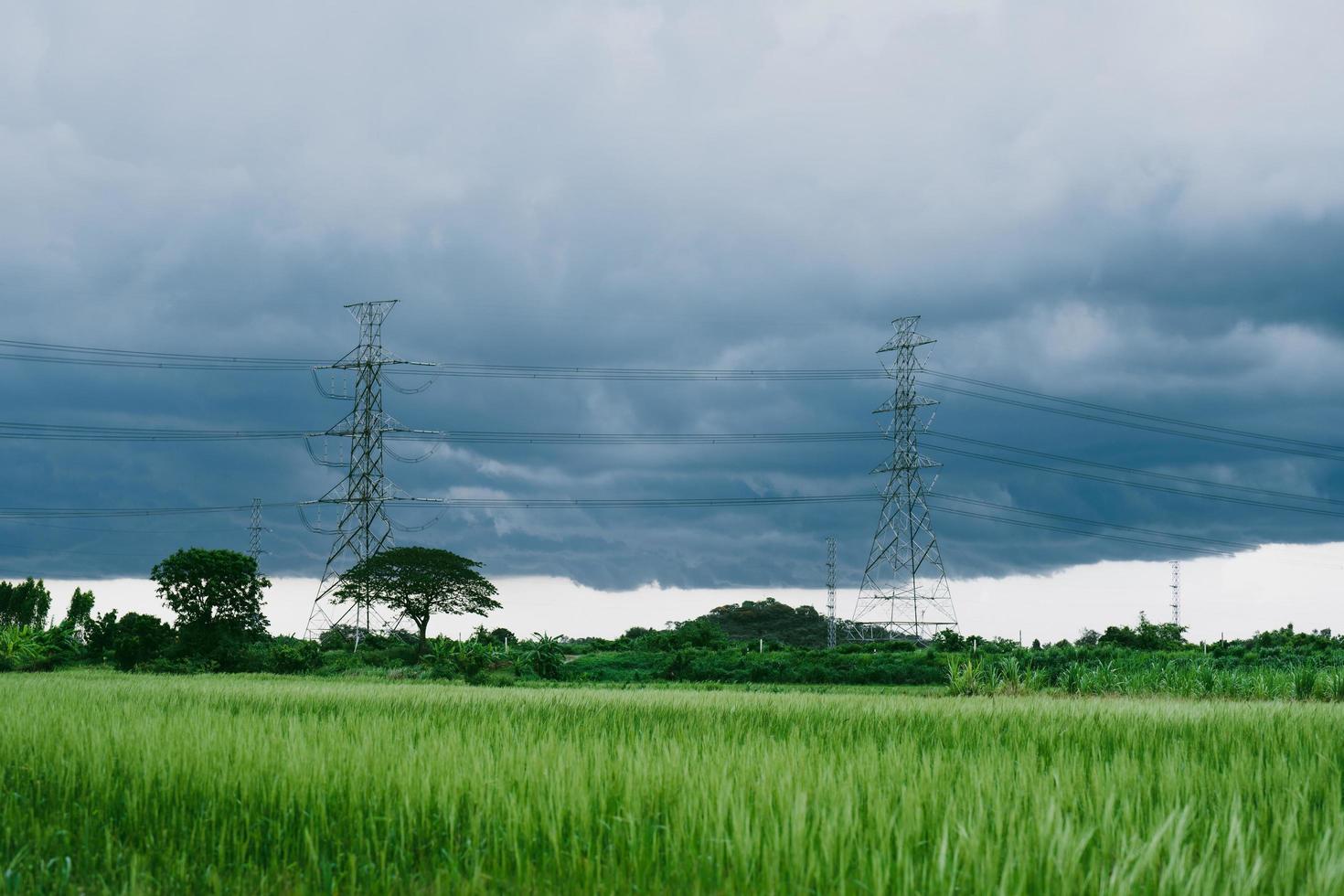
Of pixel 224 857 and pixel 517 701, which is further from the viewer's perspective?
pixel 517 701

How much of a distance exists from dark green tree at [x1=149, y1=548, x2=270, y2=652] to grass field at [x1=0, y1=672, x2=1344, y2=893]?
34.6 meters

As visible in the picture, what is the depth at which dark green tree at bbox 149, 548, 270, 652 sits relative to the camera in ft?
130

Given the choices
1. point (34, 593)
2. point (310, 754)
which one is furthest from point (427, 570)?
point (310, 754)

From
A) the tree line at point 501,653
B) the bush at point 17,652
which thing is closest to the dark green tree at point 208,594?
the tree line at point 501,653

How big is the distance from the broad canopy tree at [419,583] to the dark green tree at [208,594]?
1343cm

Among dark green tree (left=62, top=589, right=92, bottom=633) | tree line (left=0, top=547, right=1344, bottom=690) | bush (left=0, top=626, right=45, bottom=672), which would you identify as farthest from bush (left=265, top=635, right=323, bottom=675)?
dark green tree (left=62, top=589, right=92, bottom=633)

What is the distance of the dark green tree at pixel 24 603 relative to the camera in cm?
6700

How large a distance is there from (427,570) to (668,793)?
53189 mm

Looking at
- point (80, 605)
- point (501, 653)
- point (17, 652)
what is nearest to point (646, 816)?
point (501, 653)

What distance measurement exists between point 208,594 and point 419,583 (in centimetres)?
1631

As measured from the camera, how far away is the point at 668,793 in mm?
4668

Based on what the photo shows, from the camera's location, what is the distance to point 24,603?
→ 67.8 meters

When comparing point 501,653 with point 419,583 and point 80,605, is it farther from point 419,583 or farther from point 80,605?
point 80,605

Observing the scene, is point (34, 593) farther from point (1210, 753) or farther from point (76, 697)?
point (1210, 753)
